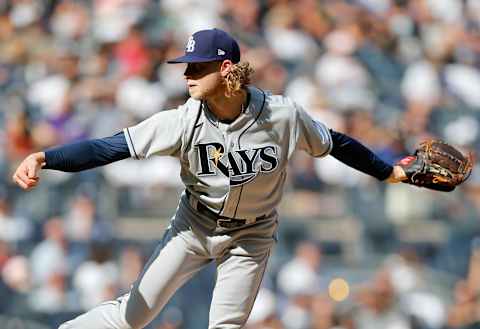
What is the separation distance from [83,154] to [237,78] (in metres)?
0.71

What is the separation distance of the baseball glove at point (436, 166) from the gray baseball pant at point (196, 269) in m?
0.71

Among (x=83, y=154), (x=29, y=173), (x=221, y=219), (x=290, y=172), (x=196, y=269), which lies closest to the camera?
(x=29, y=173)

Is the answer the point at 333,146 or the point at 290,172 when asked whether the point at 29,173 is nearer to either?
the point at 333,146

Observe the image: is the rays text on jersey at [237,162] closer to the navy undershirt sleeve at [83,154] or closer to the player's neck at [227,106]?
the player's neck at [227,106]

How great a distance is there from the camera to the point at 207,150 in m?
4.50

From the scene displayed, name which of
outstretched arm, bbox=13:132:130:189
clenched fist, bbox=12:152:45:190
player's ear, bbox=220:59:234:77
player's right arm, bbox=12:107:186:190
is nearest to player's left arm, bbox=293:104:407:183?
player's ear, bbox=220:59:234:77

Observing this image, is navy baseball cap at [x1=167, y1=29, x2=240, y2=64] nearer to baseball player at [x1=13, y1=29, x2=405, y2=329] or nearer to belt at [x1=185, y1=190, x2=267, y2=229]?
baseball player at [x1=13, y1=29, x2=405, y2=329]

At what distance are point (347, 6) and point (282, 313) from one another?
4.48m

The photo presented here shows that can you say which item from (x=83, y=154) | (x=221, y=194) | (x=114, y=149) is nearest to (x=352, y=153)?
(x=221, y=194)

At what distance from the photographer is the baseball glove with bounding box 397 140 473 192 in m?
4.98

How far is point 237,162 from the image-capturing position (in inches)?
179

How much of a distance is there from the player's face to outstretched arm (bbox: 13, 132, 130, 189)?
0.37 m

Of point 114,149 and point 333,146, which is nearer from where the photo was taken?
point 114,149

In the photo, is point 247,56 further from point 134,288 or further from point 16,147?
point 134,288
